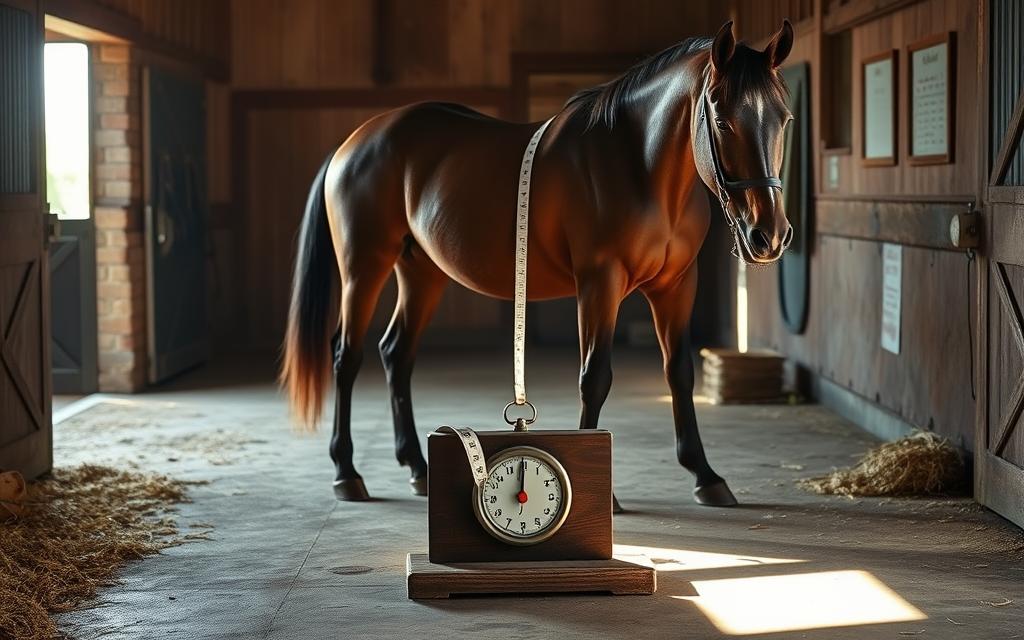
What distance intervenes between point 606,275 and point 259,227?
6.79 meters

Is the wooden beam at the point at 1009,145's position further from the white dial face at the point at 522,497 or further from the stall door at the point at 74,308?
the stall door at the point at 74,308

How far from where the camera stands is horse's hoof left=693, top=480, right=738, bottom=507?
4.70m

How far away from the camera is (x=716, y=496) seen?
4.70m

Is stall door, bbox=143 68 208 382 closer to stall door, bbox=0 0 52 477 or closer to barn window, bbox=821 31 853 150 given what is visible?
stall door, bbox=0 0 52 477

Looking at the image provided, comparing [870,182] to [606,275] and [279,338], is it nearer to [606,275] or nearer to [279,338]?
[606,275]

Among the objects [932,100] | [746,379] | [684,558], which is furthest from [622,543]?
[746,379]

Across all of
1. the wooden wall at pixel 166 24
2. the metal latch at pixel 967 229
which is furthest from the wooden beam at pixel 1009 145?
the wooden wall at pixel 166 24

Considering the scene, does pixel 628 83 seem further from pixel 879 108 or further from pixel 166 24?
pixel 166 24

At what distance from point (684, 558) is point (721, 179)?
1.12 metres

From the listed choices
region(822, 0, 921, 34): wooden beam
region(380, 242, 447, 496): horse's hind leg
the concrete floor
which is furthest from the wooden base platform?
region(822, 0, 921, 34): wooden beam

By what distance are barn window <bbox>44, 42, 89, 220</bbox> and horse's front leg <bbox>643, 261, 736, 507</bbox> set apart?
4.47 meters

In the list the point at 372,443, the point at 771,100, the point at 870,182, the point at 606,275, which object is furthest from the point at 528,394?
the point at 771,100

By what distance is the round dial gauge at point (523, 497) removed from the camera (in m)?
3.48

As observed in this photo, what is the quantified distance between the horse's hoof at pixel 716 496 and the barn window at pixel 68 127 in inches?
184
